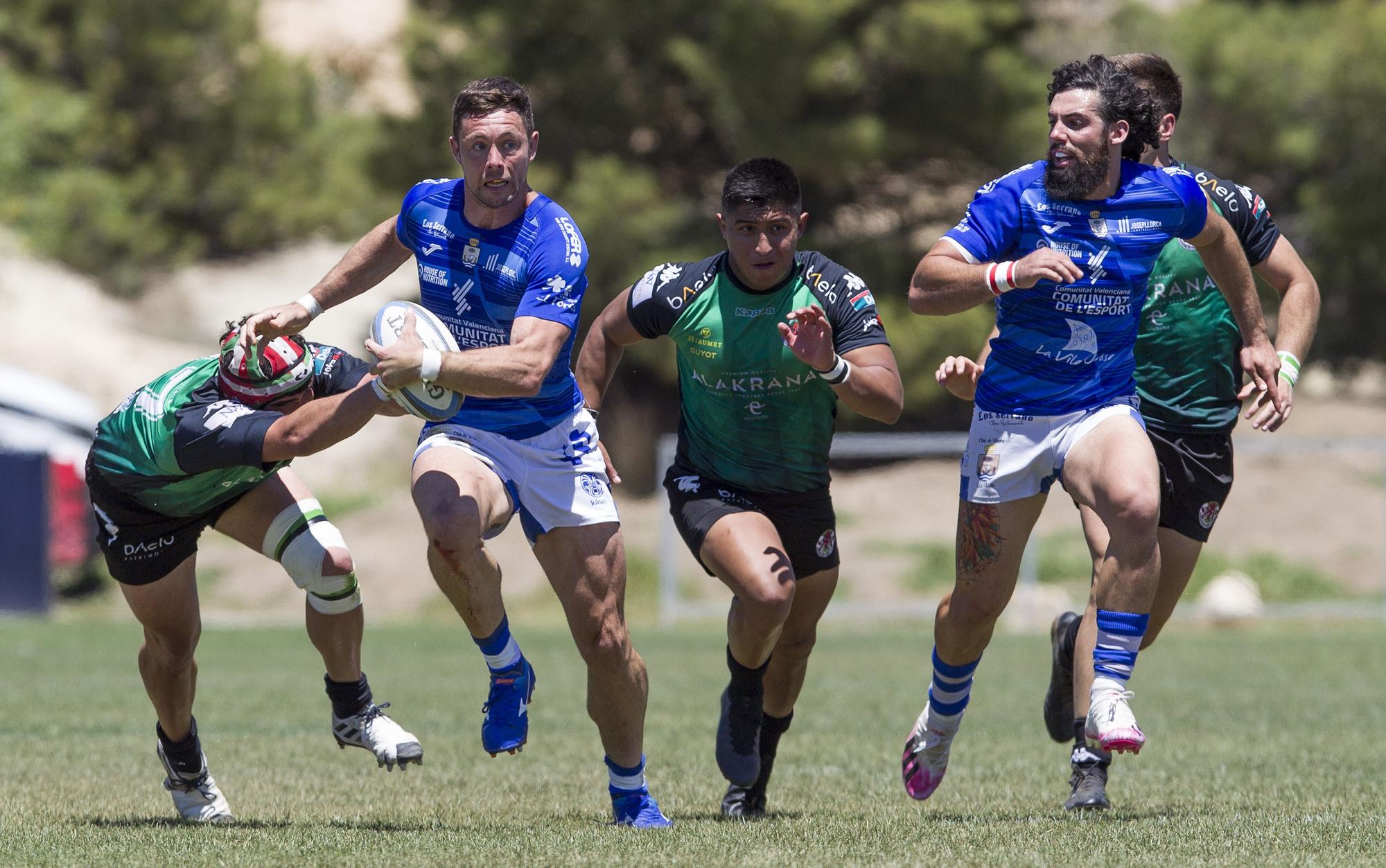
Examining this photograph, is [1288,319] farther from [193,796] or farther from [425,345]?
[193,796]

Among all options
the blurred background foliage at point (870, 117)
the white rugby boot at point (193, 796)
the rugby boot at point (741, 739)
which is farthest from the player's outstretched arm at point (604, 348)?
the blurred background foliage at point (870, 117)

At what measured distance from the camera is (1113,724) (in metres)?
5.96

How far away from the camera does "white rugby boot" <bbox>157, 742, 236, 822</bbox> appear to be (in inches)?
261

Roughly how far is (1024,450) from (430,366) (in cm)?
227

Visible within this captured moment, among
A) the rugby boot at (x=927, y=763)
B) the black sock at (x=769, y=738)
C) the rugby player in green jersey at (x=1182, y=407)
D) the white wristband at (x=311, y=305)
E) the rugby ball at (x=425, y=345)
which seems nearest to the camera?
the rugby ball at (x=425, y=345)

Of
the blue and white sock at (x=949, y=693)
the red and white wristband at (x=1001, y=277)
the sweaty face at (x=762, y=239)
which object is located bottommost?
the blue and white sock at (x=949, y=693)

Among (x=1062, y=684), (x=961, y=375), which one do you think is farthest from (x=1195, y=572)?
(x=961, y=375)

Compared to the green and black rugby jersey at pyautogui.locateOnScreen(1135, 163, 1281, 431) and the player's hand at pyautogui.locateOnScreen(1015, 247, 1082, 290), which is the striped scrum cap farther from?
the green and black rugby jersey at pyautogui.locateOnScreen(1135, 163, 1281, 431)

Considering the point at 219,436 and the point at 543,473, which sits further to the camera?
the point at 543,473

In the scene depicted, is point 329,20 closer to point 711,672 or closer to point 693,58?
point 693,58

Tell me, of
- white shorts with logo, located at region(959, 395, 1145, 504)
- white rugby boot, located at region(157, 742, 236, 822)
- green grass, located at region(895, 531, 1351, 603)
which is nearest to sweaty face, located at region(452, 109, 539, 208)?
white shorts with logo, located at region(959, 395, 1145, 504)

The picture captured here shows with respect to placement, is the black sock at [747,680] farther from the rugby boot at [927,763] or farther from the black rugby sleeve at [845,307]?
the black rugby sleeve at [845,307]

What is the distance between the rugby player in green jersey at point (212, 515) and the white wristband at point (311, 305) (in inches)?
6.1

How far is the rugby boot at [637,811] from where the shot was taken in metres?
6.39
